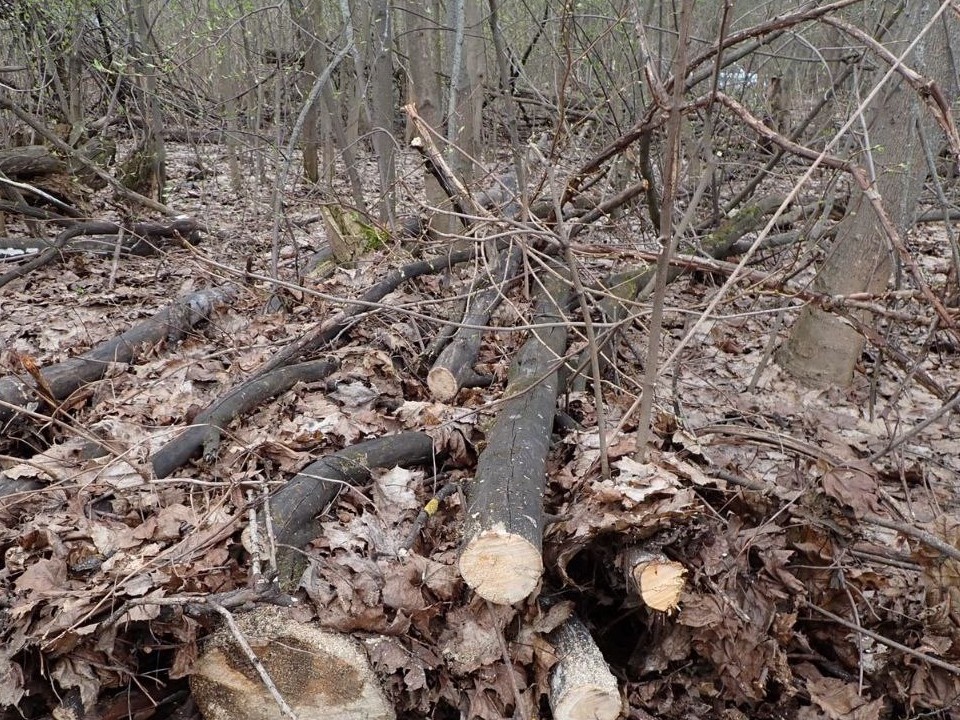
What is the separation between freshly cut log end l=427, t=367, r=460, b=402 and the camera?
12.6 ft

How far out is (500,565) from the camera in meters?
2.24

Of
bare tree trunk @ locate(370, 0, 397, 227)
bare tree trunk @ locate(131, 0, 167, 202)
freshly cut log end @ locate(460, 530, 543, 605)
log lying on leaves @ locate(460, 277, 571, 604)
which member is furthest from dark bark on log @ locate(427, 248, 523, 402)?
bare tree trunk @ locate(131, 0, 167, 202)

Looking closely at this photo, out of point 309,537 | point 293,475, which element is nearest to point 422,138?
point 293,475

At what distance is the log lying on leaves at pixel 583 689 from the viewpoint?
225 cm

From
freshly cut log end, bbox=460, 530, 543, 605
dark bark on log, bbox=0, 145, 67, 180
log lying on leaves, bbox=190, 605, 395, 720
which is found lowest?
log lying on leaves, bbox=190, 605, 395, 720

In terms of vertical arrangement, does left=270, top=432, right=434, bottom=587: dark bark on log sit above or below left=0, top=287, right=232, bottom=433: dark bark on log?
above

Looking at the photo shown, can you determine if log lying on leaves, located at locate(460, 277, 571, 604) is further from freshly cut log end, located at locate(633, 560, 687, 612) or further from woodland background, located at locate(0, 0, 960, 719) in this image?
freshly cut log end, located at locate(633, 560, 687, 612)

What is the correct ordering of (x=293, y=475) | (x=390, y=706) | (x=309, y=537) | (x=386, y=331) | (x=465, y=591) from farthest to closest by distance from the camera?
(x=386, y=331) < (x=293, y=475) < (x=309, y=537) < (x=465, y=591) < (x=390, y=706)

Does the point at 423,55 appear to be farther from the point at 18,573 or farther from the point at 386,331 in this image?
the point at 18,573

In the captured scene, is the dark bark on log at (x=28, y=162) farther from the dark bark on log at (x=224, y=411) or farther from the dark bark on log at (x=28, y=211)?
the dark bark on log at (x=224, y=411)

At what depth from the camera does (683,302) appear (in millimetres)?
5957

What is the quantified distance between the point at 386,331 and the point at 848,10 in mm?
6318

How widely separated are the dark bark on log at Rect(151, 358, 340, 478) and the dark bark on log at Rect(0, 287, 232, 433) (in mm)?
749

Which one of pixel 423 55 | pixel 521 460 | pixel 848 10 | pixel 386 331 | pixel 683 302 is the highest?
pixel 848 10
